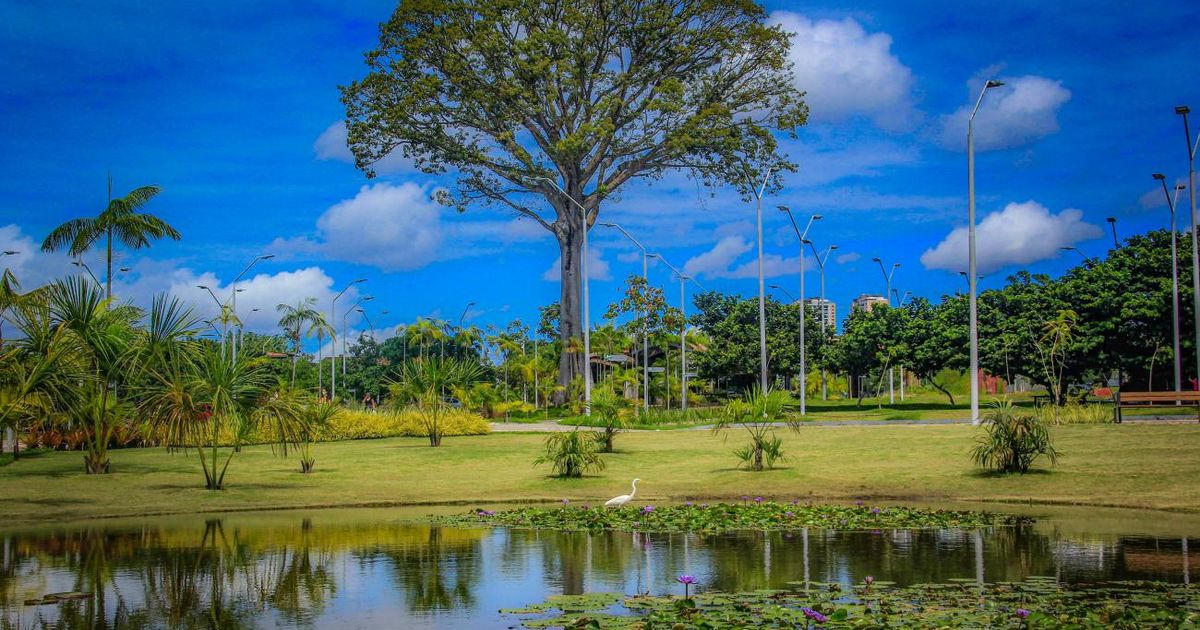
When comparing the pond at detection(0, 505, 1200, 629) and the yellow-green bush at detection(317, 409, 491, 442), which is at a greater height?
the yellow-green bush at detection(317, 409, 491, 442)

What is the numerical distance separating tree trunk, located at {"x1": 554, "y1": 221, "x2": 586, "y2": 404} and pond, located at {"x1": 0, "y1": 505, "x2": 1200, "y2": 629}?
142 feet

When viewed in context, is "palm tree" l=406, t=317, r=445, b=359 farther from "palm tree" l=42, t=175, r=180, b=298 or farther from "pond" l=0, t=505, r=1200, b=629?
"pond" l=0, t=505, r=1200, b=629

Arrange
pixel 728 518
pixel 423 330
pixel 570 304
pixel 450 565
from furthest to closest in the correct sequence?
1. pixel 423 330
2. pixel 570 304
3. pixel 728 518
4. pixel 450 565

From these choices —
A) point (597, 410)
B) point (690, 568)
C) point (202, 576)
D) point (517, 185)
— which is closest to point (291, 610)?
point (202, 576)

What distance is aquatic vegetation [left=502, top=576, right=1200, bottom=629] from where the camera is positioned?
34.3ft

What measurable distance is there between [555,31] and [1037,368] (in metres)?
31.3

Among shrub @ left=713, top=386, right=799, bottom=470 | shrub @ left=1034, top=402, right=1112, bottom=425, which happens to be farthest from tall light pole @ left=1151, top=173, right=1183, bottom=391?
shrub @ left=713, top=386, right=799, bottom=470

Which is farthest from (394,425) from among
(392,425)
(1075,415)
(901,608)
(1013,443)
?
(901,608)

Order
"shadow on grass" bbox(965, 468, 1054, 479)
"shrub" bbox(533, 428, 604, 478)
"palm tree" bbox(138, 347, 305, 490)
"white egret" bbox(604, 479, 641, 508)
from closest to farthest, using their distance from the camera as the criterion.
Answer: "white egret" bbox(604, 479, 641, 508) < "palm tree" bbox(138, 347, 305, 490) < "shadow on grass" bbox(965, 468, 1054, 479) < "shrub" bbox(533, 428, 604, 478)

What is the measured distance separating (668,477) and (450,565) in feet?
42.1

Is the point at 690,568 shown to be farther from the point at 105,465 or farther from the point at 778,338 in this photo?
the point at 778,338

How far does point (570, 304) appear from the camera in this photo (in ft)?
213

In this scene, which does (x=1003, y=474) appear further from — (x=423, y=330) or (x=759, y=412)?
(x=423, y=330)

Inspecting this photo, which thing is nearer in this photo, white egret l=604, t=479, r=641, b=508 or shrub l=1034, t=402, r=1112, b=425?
white egret l=604, t=479, r=641, b=508
